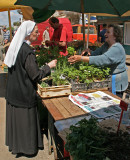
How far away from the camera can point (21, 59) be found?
222 cm

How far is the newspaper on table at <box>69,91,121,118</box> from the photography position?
1987mm

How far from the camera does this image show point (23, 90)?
2322 mm

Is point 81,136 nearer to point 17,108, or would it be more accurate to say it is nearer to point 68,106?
point 68,106

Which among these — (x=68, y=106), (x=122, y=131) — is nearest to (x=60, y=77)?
(x=68, y=106)

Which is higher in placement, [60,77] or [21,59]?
[21,59]

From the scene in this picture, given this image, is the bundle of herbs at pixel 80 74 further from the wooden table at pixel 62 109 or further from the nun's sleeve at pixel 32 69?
the nun's sleeve at pixel 32 69

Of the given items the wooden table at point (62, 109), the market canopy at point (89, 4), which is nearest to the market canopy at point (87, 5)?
the market canopy at point (89, 4)

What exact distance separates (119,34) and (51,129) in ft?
5.33

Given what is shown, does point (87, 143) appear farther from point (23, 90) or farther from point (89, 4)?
point (89, 4)

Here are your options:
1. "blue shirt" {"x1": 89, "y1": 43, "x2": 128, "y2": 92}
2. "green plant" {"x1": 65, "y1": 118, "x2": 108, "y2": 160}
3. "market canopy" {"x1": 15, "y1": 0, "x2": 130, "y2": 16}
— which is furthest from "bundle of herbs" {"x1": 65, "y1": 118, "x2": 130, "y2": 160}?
"market canopy" {"x1": 15, "y1": 0, "x2": 130, "y2": 16}

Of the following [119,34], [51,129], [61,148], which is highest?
[119,34]

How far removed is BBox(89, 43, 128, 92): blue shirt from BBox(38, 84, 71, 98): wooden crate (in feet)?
1.73

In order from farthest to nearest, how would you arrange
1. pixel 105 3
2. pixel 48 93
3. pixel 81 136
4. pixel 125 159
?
pixel 105 3, pixel 48 93, pixel 81 136, pixel 125 159

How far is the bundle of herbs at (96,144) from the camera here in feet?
4.00
